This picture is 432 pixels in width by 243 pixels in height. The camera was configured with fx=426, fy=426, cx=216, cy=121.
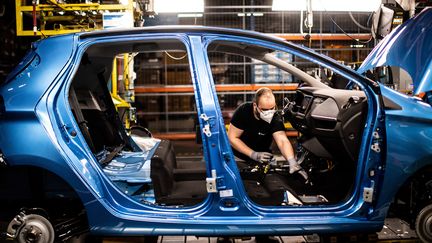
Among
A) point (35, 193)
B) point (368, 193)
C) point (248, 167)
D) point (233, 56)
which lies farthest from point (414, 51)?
point (233, 56)

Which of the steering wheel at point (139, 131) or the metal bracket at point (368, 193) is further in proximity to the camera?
the steering wheel at point (139, 131)

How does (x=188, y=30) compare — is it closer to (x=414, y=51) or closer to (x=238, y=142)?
(x=238, y=142)

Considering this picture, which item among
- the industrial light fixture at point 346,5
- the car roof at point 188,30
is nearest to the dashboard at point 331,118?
the car roof at point 188,30

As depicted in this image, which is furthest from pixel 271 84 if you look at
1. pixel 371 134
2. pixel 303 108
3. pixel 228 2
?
pixel 371 134

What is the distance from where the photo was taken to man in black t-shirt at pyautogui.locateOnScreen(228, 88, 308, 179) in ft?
12.7

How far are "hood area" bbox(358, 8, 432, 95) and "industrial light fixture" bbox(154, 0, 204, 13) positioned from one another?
481cm

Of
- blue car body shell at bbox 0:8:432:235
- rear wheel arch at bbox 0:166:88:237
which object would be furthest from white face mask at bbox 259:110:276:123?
rear wheel arch at bbox 0:166:88:237

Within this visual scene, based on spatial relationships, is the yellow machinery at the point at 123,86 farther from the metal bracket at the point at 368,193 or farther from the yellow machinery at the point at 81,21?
the metal bracket at the point at 368,193

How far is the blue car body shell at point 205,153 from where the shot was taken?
266 centimetres

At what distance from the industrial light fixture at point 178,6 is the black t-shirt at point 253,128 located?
4205 millimetres

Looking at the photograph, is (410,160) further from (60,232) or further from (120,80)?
(120,80)

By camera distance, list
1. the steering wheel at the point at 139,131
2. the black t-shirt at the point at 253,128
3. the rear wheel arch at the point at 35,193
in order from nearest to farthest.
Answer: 1. the rear wheel arch at the point at 35,193
2. the black t-shirt at the point at 253,128
3. the steering wheel at the point at 139,131

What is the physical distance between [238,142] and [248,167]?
417 mm

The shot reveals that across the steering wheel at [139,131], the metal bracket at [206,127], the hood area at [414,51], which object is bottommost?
the steering wheel at [139,131]
